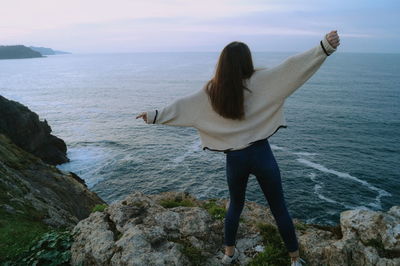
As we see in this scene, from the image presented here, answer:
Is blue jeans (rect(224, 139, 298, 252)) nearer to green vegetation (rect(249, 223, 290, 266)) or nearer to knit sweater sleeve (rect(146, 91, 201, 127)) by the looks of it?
green vegetation (rect(249, 223, 290, 266))

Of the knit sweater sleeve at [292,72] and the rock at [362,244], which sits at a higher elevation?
the knit sweater sleeve at [292,72]

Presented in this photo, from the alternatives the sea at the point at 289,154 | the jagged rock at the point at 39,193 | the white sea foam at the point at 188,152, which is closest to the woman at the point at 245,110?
the jagged rock at the point at 39,193

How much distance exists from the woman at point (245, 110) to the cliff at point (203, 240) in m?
1.35

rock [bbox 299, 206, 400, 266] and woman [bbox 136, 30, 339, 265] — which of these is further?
rock [bbox 299, 206, 400, 266]

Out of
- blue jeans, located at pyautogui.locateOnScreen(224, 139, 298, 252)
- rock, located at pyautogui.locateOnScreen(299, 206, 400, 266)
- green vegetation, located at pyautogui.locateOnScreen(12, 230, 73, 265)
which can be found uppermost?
blue jeans, located at pyautogui.locateOnScreen(224, 139, 298, 252)

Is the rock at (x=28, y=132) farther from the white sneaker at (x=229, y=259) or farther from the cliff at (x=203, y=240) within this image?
the white sneaker at (x=229, y=259)

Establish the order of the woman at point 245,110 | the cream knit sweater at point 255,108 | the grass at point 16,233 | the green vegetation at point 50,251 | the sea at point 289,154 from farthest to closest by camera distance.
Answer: the sea at point 289,154 < the grass at point 16,233 < the green vegetation at point 50,251 < the cream knit sweater at point 255,108 < the woman at point 245,110

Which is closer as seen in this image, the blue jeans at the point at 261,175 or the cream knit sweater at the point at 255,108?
the cream knit sweater at the point at 255,108

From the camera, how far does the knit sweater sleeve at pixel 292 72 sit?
4383 mm

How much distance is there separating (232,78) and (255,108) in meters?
0.58

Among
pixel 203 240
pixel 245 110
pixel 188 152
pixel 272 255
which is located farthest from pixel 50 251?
pixel 188 152

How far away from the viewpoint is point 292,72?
14.7ft

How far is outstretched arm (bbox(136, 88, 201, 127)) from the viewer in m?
4.81

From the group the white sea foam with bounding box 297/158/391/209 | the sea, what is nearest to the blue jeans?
the sea
